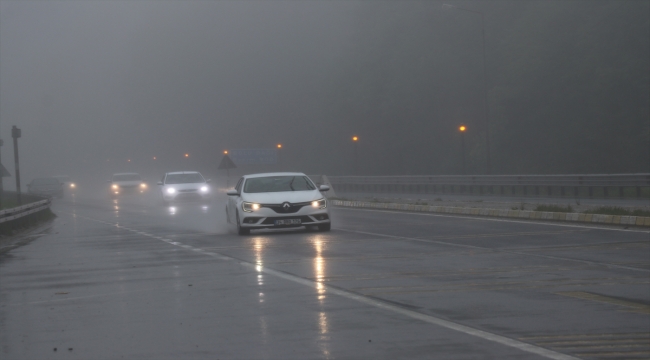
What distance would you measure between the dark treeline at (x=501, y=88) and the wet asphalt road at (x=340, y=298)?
122 feet

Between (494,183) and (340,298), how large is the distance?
34267 millimetres

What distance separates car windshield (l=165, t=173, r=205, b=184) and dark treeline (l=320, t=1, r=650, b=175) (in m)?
24.7

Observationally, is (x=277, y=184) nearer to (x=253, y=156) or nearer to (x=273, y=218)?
(x=273, y=218)

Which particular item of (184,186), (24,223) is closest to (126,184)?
(184,186)

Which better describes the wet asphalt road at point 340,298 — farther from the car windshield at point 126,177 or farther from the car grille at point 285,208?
the car windshield at point 126,177

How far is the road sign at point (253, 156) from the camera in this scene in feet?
249

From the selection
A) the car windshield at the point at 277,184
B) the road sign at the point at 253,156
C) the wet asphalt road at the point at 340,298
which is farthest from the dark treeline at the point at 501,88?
the wet asphalt road at the point at 340,298

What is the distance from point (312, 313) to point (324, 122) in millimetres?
83971

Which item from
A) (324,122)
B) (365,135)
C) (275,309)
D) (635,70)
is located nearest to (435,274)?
(275,309)

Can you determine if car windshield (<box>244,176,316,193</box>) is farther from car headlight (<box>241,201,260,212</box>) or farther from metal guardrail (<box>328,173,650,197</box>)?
metal guardrail (<box>328,173,650,197</box>)

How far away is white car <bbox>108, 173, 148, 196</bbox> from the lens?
185ft

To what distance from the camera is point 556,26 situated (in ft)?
185

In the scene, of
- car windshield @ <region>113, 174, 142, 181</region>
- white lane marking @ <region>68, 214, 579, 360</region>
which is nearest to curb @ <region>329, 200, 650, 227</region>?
white lane marking @ <region>68, 214, 579, 360</region>

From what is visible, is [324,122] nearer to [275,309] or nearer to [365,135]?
[365,135]
